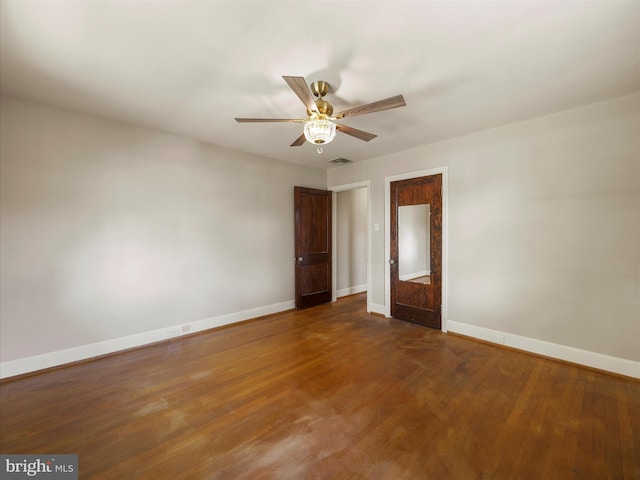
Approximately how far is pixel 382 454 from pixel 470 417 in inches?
32.5

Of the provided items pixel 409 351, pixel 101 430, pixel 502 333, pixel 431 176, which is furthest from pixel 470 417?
pixel 431 176

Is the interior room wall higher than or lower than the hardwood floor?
higher

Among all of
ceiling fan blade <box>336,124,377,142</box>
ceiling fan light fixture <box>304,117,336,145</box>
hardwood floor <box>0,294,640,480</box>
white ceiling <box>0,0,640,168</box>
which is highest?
white ceiling <box>0,0,640,168</box>

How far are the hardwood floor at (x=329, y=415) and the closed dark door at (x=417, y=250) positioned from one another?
89 centimetres

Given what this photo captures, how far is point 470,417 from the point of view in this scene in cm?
201

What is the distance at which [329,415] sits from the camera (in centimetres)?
203

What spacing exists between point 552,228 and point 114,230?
504 cm

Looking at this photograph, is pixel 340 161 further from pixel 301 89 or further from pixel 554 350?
pixel 554 350

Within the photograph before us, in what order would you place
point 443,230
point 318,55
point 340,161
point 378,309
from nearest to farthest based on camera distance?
point 318,55 < point 443,230 < point 378,309 < point 340,161

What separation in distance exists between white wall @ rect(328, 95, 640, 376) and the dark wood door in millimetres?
2161

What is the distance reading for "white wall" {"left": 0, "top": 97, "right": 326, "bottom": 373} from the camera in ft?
8.58

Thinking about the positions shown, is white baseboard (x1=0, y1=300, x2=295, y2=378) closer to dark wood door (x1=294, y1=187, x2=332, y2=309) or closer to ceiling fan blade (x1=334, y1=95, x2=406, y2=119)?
dark wood door (x1=294, y1=187, x2=332, y2=309)

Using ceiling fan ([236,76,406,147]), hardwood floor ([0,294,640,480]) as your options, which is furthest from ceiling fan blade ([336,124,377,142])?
hardwood floor ([0,294,640,480])

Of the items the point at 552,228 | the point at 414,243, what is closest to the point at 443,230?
the point at 414,243
